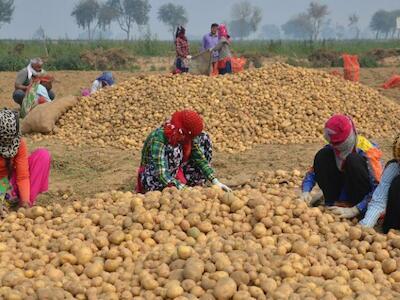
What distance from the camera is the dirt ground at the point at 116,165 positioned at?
558 cm

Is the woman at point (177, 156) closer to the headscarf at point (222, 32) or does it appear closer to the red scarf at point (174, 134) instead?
the red scarf at point (174, 134)

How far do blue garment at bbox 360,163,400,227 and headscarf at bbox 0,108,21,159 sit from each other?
2.66m

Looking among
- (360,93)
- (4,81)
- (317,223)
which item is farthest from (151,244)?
(4,81)

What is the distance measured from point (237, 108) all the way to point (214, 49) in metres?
2.99

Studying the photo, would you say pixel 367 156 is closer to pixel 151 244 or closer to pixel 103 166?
pixel 151 244

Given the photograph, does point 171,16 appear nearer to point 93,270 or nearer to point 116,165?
point 116,165

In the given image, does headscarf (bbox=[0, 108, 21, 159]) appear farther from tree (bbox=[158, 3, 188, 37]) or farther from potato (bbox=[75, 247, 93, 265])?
tree (bbox=[158, 3, 188, 37])

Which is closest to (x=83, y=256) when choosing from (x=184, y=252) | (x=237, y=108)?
(x=184, y=252)

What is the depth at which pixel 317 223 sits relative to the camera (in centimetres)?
329

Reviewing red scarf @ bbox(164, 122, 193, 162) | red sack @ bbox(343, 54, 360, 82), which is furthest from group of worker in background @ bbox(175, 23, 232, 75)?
red scarf @ bbox(164, 122, 193, 162)

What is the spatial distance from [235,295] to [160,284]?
1.28ft

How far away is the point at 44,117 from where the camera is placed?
8055 millimetres

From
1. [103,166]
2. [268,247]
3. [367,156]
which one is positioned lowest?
[103,166]

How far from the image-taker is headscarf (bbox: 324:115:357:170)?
356cm
